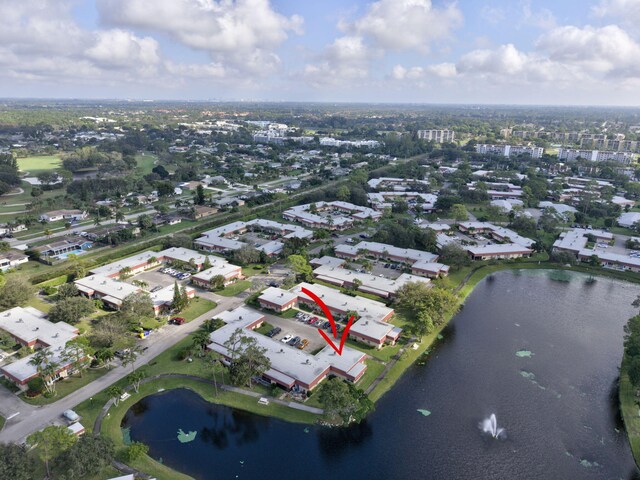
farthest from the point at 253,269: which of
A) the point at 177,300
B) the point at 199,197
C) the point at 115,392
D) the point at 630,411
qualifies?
the point at 630,411

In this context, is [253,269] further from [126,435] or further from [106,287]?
[126,435]

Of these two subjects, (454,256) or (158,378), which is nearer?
(158,378)

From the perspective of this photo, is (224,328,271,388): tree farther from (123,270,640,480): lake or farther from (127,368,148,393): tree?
(127,368,148,393): tree

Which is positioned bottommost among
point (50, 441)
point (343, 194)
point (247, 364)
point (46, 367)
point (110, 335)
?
point (110, 335)

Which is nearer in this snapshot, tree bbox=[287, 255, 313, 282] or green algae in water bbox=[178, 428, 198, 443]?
green algae in water bbox=[178, 428, 198, 443]

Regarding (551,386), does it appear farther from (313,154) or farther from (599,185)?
(313,154)

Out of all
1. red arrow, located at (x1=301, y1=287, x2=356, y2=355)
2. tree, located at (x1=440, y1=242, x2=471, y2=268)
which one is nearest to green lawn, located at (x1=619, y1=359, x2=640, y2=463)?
red arrow, located at (x1=301, y1=287, x2=356, y2=355)

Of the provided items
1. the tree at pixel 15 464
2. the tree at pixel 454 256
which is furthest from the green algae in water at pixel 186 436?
the tree at pixel 454 256
